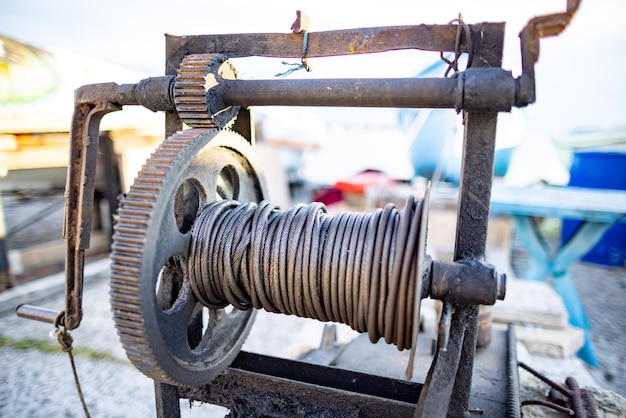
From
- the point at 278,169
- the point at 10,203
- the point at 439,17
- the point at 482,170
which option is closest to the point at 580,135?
the point at 278,169

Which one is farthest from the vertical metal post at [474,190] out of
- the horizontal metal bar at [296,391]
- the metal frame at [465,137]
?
the horizontal metal bar at [296,391]

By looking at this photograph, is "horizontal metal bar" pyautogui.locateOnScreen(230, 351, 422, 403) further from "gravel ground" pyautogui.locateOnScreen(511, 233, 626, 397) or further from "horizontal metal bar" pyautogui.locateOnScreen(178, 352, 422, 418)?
"gravel ground" pyautogui.locateOnScreen(511, 233, 626, 397)

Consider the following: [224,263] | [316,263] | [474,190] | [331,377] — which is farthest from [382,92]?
[331,377]

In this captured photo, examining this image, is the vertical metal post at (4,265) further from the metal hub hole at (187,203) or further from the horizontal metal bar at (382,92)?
the horizontal metal bar at (382,92)

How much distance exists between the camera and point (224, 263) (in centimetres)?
142

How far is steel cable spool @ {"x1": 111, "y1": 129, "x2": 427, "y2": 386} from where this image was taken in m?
1.14

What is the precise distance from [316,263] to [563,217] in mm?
3869

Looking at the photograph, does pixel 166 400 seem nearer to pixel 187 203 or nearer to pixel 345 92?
pixel 187 203

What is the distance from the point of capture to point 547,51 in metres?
4.70

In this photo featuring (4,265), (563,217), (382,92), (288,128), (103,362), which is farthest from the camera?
(288,128)

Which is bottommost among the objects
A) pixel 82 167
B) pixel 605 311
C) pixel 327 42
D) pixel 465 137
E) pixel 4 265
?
pixel 605 311

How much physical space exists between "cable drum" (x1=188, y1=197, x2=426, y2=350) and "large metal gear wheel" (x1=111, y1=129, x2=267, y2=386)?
0.28 ft

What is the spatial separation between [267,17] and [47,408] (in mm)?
2320

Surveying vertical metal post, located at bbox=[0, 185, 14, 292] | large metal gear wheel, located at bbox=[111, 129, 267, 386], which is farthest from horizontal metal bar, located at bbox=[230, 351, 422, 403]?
vertical metal post, located at bbox=[0, 185, 14, 292]
